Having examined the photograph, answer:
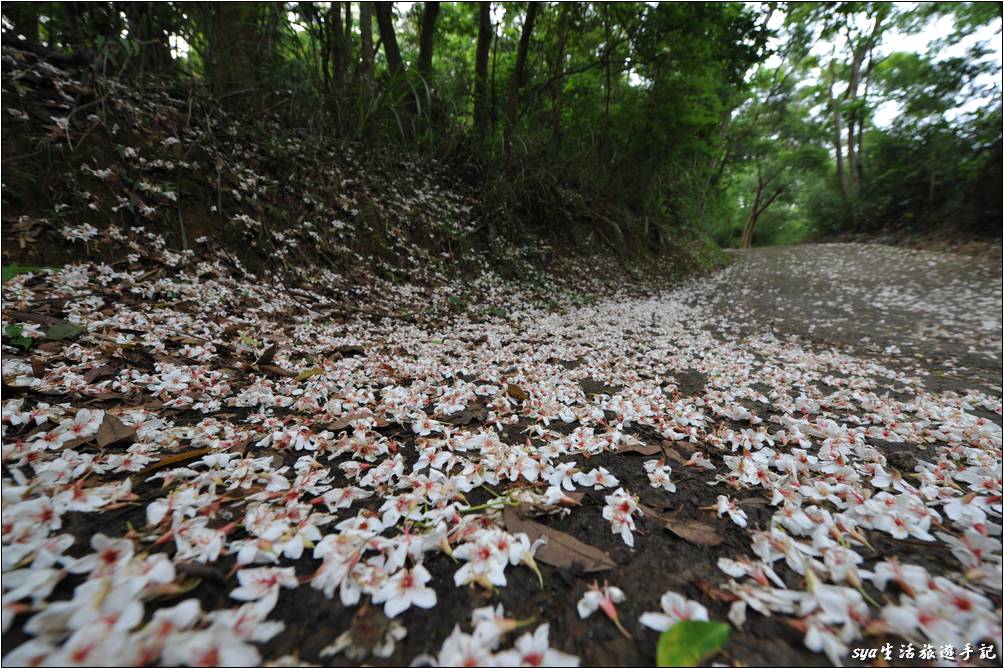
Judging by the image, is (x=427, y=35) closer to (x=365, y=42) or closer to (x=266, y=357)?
(x=365, y=42)

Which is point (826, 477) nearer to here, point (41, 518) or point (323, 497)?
point (323, 497)

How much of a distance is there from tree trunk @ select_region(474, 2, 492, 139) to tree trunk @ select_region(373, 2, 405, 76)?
5.40 ft

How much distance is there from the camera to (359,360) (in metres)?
2.92

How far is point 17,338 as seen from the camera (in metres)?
2.01

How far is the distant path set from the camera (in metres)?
4.32

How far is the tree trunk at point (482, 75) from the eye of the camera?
8.20 meters

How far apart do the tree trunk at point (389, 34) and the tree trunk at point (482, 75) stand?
1645 millimetres

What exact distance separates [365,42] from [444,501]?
761 centimetres

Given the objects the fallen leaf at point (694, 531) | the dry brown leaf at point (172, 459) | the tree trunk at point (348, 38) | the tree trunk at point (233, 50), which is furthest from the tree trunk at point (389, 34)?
the fallen leaf at point (694, 531)

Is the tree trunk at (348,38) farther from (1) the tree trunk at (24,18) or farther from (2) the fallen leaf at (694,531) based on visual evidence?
(2) the fallen leaf at (694,531)

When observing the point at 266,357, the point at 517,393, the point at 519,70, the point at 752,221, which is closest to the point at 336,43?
the point at 519,70

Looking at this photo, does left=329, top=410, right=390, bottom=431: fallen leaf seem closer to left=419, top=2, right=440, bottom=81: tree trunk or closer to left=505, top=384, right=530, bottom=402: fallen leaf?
left=505, top=384, right=530, bottom=402: fallen leaf

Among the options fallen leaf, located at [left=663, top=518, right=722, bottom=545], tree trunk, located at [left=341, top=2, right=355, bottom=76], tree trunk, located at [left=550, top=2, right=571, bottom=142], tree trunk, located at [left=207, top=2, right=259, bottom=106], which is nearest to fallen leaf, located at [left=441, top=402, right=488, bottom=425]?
fallen leaf, located at [left=663, top=518, right=722, bottom=545]

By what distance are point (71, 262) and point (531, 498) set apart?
4.17m
